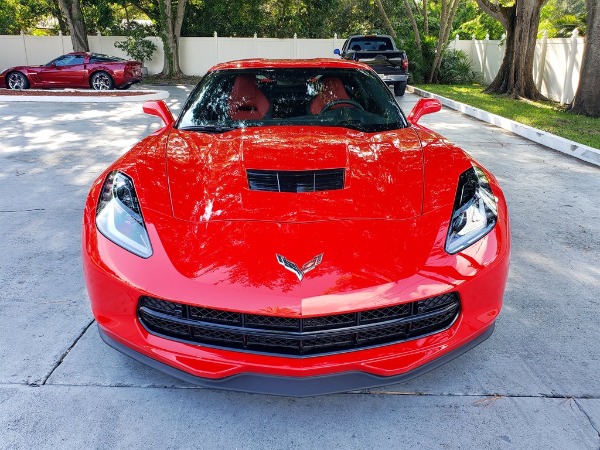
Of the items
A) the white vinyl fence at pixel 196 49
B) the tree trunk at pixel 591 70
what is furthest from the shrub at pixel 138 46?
A: the tree trunk at pixel 591 70

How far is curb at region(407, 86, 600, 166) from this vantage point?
7129 mm

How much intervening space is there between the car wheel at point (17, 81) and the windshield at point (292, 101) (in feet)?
52.7

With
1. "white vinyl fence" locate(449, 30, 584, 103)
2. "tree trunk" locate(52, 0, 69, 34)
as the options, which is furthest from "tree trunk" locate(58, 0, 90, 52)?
"white vinyl fence" locate(449, 30, 584, 103)

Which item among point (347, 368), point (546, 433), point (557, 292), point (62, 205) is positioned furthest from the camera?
point (62, 205)

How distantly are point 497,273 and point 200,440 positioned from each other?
144 centimetres

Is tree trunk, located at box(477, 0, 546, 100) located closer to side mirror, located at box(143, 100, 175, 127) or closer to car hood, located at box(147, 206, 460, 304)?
side mirror, located at box(143, 100, 175, 127)

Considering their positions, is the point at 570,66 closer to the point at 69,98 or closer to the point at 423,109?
the point at 423,109

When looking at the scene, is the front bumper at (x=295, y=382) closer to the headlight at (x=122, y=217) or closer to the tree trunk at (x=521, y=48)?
the headlight at (x=122, y=217)

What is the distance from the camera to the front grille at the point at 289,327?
1955mm

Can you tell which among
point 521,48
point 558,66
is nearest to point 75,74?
point 521,48

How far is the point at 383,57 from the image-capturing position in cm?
1537

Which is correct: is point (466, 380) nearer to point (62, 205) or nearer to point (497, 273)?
point (497, 273)

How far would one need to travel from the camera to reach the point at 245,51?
2403 centimetres

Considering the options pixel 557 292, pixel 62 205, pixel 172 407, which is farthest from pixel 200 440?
pixel 62 205
